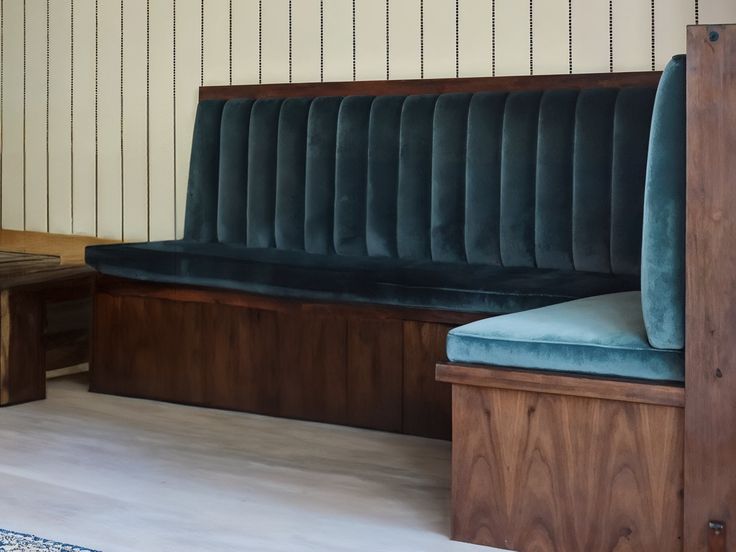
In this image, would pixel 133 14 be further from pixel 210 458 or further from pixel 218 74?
pixel 210 458

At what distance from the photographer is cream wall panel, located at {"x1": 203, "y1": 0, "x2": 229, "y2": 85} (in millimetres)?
4684

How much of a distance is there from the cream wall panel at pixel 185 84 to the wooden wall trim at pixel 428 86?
167 mm

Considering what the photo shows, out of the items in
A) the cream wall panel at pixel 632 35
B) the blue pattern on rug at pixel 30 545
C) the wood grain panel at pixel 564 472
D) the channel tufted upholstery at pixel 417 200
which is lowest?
the blue pattern on rug at pixel 30 545

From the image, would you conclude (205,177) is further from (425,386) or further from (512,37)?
(425,386)

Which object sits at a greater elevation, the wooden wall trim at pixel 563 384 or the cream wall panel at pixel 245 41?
the cream wall panel at pixel 245 41

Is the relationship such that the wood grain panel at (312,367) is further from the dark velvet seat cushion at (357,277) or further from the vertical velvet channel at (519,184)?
the vertical velvet channel at (519,184)

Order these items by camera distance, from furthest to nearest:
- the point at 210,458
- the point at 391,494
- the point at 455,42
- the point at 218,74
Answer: the point at 218,74 < the point at 455,42 < the point at 210,458 < the point at 391,494

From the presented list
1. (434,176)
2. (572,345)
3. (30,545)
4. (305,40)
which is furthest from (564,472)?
(305,40)

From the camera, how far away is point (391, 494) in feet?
9.12

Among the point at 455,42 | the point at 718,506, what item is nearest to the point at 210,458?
the point at 718,506

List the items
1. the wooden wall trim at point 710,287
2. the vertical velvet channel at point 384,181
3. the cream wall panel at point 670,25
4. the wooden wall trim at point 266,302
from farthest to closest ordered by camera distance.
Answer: the vertical velvet channel at point 384,181, the cream wall panel at point 670,25, the wooden wall trim at point 266,302, the wooden wall trim at point 710,287

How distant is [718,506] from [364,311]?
155 cm

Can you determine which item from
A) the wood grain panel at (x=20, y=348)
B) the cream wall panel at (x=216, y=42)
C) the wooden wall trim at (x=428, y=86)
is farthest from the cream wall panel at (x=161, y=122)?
the wood grain panel at (x=20, y=348)

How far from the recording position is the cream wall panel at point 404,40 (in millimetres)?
4199
